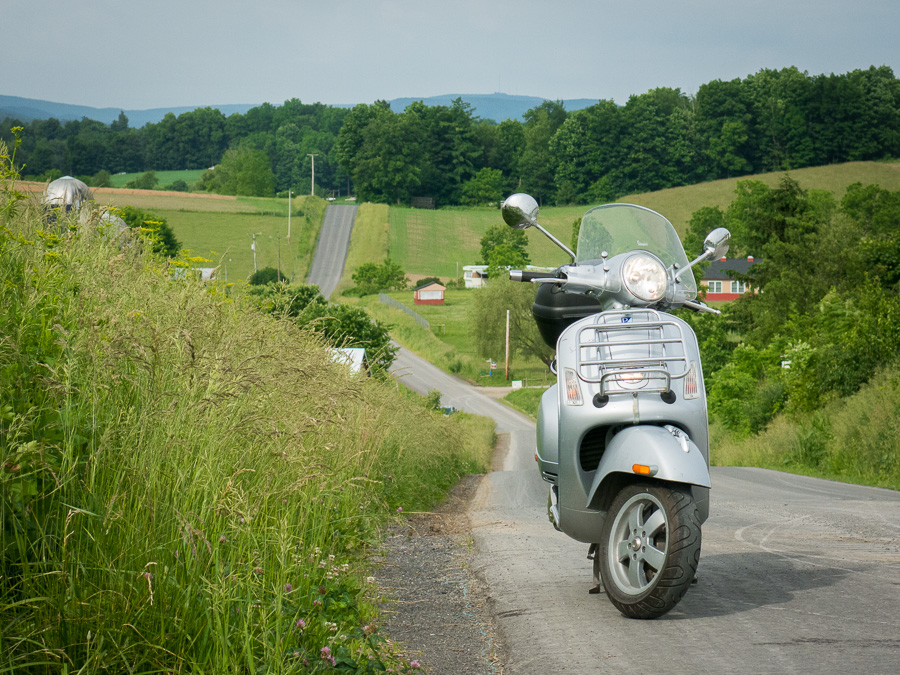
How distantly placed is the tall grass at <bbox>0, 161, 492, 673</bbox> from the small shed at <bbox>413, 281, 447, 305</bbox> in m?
79.2

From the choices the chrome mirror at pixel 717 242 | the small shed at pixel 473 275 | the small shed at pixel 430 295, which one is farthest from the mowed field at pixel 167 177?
the chrome mirror at pixel 717 242

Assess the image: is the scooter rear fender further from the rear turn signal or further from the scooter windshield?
the scooter windshield

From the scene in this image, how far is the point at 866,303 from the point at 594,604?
18.0m

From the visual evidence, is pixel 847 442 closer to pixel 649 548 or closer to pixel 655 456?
pixel 649 548

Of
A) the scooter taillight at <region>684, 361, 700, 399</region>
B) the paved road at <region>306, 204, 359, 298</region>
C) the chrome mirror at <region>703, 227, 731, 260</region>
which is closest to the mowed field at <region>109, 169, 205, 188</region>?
the paved road at <region>306, 204, 359, 298</region>

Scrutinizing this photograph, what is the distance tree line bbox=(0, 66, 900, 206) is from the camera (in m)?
115

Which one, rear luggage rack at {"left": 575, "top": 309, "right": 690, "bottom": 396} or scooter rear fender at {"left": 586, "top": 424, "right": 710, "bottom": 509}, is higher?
rear luggage rack at {"left": 575, "top": 309, "right": 690, "bottom": 396}

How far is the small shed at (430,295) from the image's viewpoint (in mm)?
84000

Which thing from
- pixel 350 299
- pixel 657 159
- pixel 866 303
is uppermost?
pixel 657 159

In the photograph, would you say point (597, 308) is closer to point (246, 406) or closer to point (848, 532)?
point (246, 406)

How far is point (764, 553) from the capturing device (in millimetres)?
6008

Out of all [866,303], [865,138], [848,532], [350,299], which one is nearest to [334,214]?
[350,299]

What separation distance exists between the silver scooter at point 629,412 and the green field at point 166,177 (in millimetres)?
130372

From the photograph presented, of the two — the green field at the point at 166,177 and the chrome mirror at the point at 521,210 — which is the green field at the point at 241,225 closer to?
the green field at the point at 166,177
